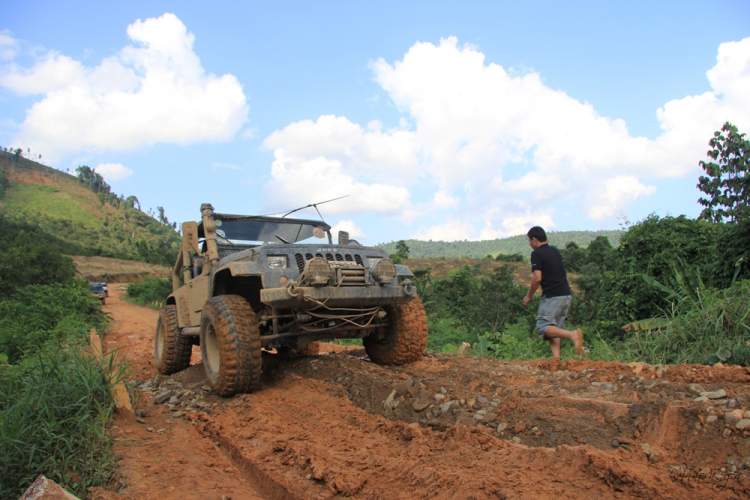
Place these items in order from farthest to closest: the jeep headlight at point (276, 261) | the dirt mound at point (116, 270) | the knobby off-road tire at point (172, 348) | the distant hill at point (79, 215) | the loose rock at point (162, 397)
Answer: the distant hill at point (79, 215)
the dirt mound at point (116, 270)
the knobby off-road tire at point (172, 348)
the loose rock at point (162, 397)
the jeep headlight at point (276, 261)

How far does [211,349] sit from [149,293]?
22986 millimetres

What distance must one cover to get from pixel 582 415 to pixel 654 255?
6.03 metres

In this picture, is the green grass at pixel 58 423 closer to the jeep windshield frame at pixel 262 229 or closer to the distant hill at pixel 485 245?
the jeep windshield frame at pixel 262 229

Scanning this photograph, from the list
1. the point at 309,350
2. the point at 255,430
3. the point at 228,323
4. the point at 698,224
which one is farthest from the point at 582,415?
the point at 698,224

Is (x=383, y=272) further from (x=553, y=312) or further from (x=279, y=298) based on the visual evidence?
(x=553, y=312)

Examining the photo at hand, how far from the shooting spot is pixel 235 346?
4.28 meters

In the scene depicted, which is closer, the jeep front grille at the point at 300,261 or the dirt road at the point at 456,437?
the dirt road at the point at 456,437

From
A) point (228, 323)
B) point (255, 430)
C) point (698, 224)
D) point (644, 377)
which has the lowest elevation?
point (255, 430)

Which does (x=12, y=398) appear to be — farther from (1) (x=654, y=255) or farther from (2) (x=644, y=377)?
(1) (x=654, y=255)

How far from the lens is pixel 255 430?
3.61 meters

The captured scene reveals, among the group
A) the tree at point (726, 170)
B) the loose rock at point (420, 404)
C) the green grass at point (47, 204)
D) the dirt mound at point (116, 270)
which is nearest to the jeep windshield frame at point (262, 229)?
the loose rock at point (420, 404)

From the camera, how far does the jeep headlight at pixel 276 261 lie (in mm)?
4449

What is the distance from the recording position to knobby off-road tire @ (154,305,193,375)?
6.18 metres

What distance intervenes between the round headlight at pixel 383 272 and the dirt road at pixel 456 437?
892 mm
